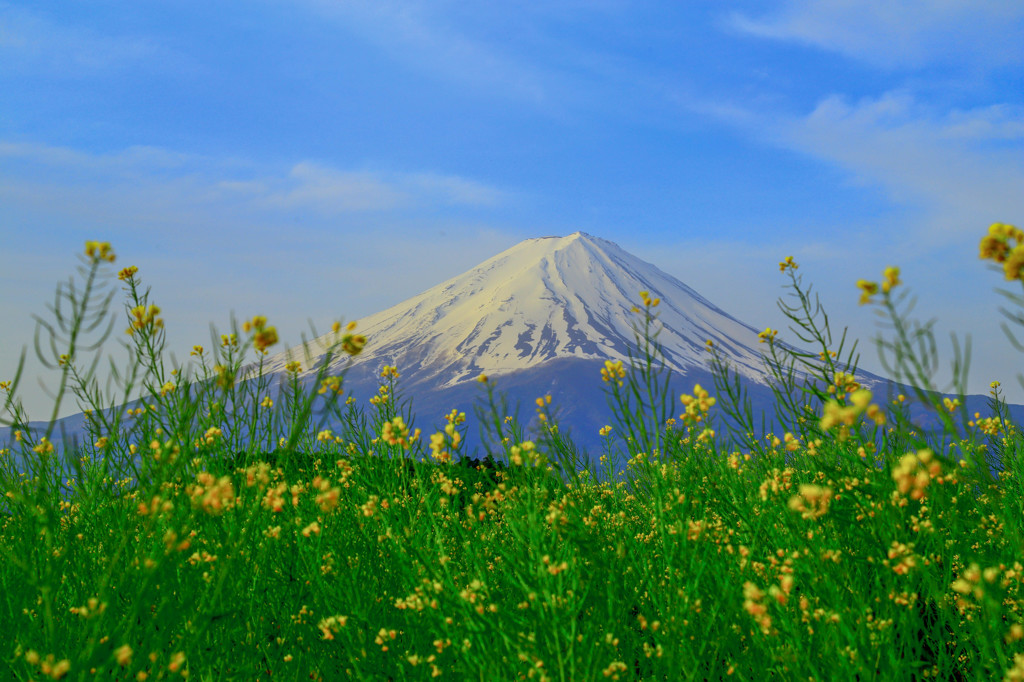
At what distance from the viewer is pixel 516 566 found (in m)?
2.54

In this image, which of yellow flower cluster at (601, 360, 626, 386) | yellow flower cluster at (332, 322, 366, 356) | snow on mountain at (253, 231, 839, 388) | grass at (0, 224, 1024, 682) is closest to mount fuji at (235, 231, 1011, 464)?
snow on mountain at (253, 231, 839, 388)

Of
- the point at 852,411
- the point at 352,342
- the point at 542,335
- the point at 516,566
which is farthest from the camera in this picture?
the point at 542,335

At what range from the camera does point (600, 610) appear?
261 cm

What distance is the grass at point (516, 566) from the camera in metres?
2.08

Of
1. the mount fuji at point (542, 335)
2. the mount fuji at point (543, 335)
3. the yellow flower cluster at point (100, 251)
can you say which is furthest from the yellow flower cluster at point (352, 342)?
the mount fuji at point (542, 335)

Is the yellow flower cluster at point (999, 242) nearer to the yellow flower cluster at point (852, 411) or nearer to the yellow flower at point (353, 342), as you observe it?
the yellow flower cluster at point (852, 411)

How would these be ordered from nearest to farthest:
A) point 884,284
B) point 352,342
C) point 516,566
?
point 884,284, point 352,342, point 516,566

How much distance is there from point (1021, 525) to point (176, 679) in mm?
4687

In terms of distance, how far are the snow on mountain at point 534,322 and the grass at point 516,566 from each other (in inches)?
3813

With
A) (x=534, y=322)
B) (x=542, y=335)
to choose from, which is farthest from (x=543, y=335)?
(x=534, y=322)

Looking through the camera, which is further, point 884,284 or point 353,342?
point 353,342

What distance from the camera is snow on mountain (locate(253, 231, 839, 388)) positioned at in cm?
10750

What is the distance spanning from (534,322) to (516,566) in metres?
118

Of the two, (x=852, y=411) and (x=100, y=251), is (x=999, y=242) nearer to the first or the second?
(x=852, y=411)
